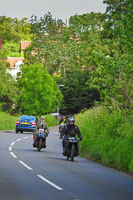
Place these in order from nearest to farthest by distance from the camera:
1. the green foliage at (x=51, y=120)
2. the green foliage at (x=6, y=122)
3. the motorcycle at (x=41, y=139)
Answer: the motorcycle at (x=41, y=139)
the green foliage at (x=6, y=122)
the green foliage at (x=51, y=120)

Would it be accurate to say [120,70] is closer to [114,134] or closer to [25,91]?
[114,134]

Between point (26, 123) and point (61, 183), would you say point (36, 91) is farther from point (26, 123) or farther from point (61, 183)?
point (61, 183)

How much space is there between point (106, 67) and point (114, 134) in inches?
113

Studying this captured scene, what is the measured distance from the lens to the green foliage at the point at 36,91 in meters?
64.2

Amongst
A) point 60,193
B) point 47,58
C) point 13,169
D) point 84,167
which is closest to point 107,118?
point 84,167

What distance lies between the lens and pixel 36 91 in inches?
2542

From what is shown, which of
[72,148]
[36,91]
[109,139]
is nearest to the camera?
[72,148]

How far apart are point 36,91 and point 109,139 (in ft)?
148

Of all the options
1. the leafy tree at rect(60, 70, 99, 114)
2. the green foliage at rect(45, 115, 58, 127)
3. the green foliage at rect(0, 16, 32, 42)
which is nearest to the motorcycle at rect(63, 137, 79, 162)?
the green foliage at rect(45, 115, 58, 127)

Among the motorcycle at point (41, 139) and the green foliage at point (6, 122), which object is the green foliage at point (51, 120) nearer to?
the green foliage at point (6, 122)

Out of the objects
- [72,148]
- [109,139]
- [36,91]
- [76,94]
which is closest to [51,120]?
[36,91]

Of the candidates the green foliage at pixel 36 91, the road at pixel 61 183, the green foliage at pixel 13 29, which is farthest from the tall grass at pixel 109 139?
the green foliage at pixel 13 29

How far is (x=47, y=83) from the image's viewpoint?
213 feet

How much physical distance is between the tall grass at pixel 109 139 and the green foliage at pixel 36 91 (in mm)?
38115
